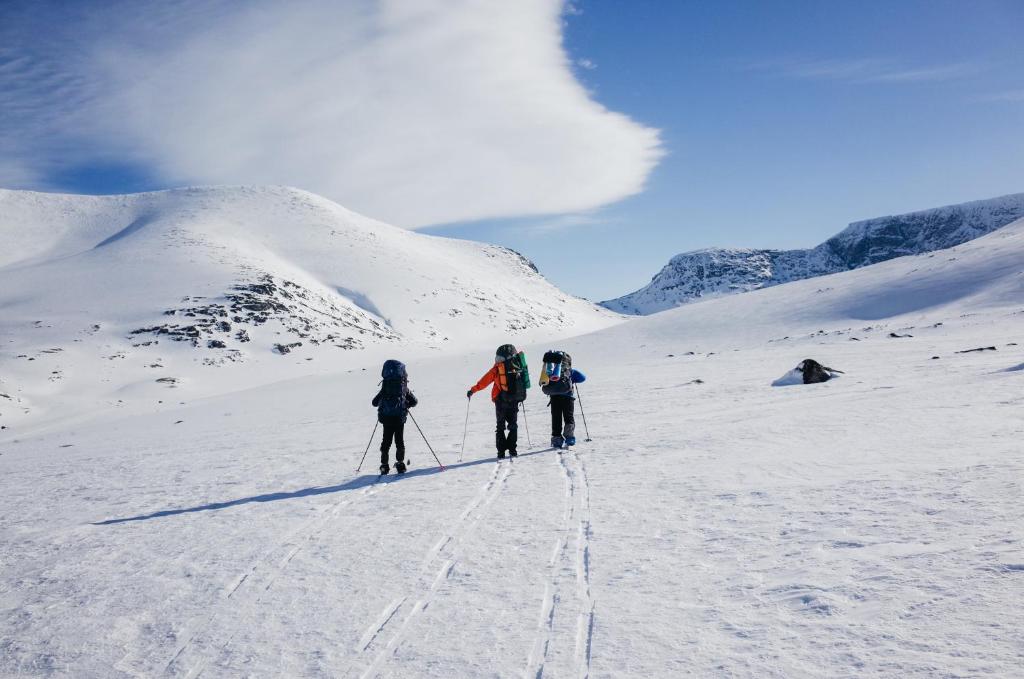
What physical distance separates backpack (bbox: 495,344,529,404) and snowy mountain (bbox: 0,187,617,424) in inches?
1591

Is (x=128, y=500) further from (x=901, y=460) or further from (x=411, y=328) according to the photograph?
(x=411, y=328)

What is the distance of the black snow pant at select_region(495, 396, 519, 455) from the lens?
11547 mm

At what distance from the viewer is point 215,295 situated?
68.4 m

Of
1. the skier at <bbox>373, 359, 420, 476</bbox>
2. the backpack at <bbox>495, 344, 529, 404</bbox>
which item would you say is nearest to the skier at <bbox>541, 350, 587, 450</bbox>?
the backpack at <bbox>495, 344, 529, 404</bbox>

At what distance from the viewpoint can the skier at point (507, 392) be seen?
38.1 feet

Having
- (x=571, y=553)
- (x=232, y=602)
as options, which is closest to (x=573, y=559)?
(x=571, y=553)

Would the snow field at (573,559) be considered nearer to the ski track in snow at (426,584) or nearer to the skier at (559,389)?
the ski track in snow at (426,584)

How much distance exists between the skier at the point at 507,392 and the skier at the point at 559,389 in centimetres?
58

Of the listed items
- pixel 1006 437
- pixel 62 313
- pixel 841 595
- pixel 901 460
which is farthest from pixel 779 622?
pixel 62 313

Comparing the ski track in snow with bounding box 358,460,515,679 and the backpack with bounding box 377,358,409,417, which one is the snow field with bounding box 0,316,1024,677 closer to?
the ski track in snow with bounding box 358,460,515,679

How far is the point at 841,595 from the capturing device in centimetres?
433

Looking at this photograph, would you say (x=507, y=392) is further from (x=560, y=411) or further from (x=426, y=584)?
(x=426, y=584)

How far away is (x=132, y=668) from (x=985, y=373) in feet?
62.4

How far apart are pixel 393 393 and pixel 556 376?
3.52 m
